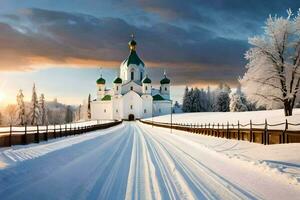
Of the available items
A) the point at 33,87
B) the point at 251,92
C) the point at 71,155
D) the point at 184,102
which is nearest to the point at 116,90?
the point at 184,102

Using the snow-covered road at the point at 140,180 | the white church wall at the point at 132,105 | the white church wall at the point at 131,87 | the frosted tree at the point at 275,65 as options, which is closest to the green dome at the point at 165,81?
the white church wall at the point at 131,87

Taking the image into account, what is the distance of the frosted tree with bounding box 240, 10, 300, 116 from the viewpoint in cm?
4978

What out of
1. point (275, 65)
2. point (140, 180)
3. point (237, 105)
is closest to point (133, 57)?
point (237, 105)

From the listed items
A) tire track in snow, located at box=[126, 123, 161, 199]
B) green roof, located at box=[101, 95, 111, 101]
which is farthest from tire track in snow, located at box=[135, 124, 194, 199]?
green roof, located at box=[101, 95, 111, 101]

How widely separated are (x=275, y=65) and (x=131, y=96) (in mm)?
102367

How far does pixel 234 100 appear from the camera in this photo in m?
121

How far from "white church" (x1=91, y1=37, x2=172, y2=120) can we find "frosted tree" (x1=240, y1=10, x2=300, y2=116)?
98763 millimetres

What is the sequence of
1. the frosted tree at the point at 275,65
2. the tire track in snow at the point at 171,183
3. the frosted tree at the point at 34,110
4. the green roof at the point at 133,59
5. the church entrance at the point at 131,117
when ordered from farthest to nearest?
the green roof at the point at 133,59 → the church entrance at the point at 131,117 → the frosted tree at the point at 34,110 → the frosted tree at the point at 275,65 → the tire track in snow at the point at 171,183

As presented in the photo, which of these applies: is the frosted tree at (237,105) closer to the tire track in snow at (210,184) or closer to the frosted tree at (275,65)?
the frosted tree at (275,65)

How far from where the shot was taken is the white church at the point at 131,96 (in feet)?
491

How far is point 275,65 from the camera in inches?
1999

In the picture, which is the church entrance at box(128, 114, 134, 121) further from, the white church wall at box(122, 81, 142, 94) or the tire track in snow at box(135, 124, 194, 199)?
the tire track in snow at box(135, 124, 194, 199)

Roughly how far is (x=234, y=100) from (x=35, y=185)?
4465 inches

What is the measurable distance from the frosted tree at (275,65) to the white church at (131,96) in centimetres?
9876
